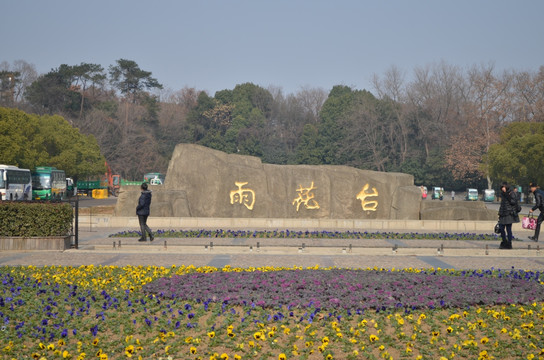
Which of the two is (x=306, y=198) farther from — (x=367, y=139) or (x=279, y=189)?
(x=367, y=139)

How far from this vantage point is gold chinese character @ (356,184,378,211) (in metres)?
24.8

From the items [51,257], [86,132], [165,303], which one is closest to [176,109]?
[86,132]

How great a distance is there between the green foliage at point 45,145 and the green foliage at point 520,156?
3271cm

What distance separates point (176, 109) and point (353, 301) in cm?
8039

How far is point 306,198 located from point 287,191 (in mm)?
753

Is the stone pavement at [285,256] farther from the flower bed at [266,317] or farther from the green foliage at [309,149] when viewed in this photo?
the green foliage at [309,149]

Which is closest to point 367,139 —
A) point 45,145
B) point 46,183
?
point 45,145

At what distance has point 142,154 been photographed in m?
70.5

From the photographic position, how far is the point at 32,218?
15.8m

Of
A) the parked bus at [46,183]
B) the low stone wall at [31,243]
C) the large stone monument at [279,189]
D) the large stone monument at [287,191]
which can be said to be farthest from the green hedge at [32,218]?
the parked bus at [46,183]

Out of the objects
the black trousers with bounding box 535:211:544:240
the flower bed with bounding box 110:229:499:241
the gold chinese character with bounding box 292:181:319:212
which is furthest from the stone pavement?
the gold chinese character with bounding box 292:181:319:212

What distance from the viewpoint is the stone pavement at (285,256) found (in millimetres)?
13988

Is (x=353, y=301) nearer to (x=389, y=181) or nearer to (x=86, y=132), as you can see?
(x=389, y=181)

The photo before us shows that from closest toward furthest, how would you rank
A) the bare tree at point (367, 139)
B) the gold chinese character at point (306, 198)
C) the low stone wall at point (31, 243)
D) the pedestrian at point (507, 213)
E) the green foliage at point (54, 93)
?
1. the low stone wall at point (31, 243)
2. the pedestrian at point (507, 213)
3. the gold chinese character at point (306, 198)
4. the bare tree at point (367, 139)
5. the green foliage at point (54, 93)
